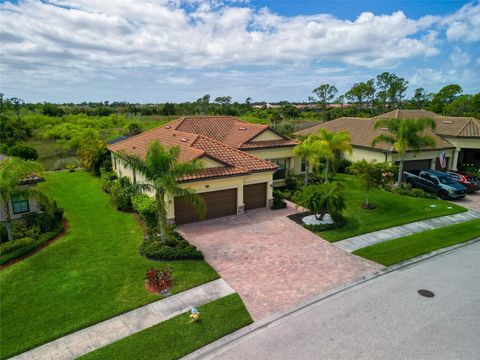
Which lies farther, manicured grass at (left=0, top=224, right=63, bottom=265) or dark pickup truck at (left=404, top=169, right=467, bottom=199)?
dark pickup truck at (left=404, top=169, right=467, bottom=199)

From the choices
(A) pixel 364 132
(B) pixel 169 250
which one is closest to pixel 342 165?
(A) pixel 364 132

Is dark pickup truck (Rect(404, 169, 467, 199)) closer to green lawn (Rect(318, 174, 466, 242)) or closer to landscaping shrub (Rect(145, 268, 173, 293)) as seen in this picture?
green lawn (Rect(318, 174, 466, 242))

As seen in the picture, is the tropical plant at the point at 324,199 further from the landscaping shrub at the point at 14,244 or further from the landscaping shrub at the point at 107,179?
the landscaping shrub at the point at 107,179

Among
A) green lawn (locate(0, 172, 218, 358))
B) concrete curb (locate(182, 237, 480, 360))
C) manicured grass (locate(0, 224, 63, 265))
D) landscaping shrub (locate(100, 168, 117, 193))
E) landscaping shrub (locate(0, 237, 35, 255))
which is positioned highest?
landscaping shrub (locate(100, 168, 117, 193))

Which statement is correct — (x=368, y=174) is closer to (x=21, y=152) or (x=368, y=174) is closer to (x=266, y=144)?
(x=266, y=144)

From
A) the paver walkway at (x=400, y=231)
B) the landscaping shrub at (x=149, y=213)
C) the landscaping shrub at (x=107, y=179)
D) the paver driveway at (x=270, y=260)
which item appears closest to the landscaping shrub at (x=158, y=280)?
the paver driveway at (x=270, y=260)

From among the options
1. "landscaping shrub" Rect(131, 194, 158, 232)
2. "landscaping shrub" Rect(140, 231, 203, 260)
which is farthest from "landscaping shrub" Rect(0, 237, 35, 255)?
"landscaping shrub" Rect(131, 194, 158, 232)

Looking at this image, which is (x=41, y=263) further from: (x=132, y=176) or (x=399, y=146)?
(x=399, y=146)
